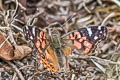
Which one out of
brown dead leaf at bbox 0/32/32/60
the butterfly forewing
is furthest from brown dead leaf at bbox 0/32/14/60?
the butterfly forewing

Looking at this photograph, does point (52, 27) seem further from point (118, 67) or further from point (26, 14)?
point (118, 67)

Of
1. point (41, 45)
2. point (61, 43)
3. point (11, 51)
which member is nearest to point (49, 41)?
point (61, 43)

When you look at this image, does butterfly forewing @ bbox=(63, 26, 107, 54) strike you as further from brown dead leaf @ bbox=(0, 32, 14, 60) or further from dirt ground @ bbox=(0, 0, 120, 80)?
brown dead leaf @ bbox=(0, 32, 14, 60)

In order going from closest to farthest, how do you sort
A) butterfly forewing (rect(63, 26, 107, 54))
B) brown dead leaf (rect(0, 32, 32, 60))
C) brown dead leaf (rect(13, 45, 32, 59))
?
1. brown dead leaf (rect(0, 32, 32, 60))
2. brown dead leaf (rect(13, 45, 32, 59))
3. butterfly forewing (rect(63, 26, 107, 54))

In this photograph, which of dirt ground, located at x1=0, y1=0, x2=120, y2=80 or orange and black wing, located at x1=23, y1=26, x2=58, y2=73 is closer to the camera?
orange and black wing, located at x1=23, y1=26, x2=58, y2=73

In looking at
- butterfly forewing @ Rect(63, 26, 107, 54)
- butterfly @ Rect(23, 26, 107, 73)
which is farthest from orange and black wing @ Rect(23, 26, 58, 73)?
butterfly forewing @ Rect(63, 26, 107, 54)

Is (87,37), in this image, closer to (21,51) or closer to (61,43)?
(61,43)

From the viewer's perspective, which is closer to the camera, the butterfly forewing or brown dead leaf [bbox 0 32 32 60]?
brown dead leaf [bbox 0 32 32 60]

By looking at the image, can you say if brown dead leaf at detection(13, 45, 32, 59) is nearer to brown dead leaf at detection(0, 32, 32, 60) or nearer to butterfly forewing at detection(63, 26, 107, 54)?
brown dead leaf at detection(0, 32, 32, 60)

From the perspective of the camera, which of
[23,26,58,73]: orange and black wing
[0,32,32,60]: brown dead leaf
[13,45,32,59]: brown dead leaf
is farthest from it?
[13,45,32,59]: brown dead leaf
